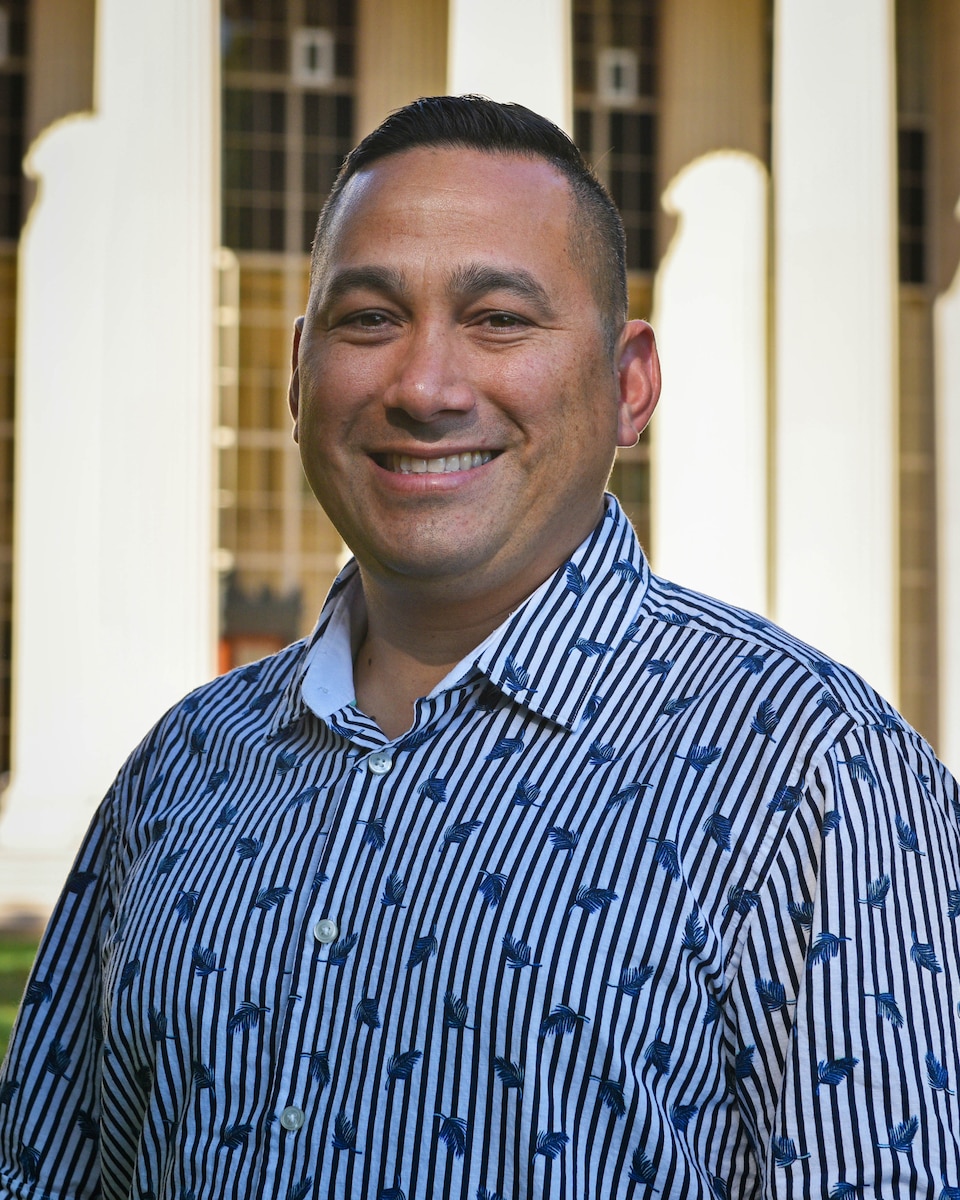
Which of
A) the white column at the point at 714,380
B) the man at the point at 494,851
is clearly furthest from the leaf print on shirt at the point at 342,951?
the white column at the point at 714,380

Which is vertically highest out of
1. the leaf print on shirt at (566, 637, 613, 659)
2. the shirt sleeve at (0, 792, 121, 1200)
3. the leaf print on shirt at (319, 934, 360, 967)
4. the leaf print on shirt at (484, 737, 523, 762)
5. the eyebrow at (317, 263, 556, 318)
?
the eyebrow at (317, 263, 556, 318)

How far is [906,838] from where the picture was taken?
2396 millimetres

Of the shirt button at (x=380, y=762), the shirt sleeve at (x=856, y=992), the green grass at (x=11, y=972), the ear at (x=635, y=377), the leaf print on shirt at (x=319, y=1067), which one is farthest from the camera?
the green grass at (x=11, y=972)

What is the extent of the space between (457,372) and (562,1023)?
3.79 ft

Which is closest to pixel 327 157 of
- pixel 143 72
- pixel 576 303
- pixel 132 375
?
pixel 143 72

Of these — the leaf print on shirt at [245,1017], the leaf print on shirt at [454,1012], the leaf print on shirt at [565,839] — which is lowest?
the leaf print on shirt at [245,1017]

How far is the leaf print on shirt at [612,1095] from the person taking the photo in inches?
96.0

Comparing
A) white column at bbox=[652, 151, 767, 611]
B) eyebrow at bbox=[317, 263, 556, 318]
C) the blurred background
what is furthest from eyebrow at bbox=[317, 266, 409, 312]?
white column at bbox=[652, 151, 767, 611]

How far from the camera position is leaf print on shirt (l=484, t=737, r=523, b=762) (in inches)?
109

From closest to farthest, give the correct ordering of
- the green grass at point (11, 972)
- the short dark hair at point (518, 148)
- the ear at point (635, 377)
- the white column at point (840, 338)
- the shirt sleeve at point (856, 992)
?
the shirt sleeve at point (856, 992)
the short dark hair at point (518, 148)
the ear at point (635, 377)
the green grass at point (11, 972)
the white column at point (840, 338)

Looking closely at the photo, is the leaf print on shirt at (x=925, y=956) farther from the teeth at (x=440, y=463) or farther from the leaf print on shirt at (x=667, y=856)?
the teeth at (x=440, y=463)

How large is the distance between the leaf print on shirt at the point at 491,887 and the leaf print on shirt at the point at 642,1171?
1.46ft

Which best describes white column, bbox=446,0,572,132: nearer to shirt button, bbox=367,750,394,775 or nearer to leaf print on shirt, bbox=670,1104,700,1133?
shirt button, bbox=367,750,394,775

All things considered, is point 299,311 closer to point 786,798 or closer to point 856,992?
point 786,798
